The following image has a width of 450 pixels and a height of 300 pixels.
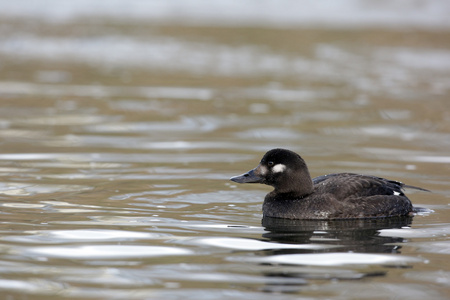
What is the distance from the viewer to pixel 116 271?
5.75 m

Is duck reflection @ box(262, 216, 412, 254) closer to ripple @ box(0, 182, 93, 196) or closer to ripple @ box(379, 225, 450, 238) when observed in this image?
ripple @ box(379, 225, 450, 238)

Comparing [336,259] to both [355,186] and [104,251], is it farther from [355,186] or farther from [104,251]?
[355,186]

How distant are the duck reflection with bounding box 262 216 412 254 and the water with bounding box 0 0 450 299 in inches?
1.1

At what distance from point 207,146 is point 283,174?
3686mm

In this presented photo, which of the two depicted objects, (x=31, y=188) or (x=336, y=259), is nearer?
(x=336, y=259)

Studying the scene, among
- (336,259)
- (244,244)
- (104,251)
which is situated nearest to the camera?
(336,259)

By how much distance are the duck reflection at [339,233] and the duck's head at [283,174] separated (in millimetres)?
349

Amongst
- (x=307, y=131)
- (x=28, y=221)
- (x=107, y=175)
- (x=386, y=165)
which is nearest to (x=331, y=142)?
(x=307, y=131)

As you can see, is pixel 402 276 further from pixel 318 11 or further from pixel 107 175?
pixel 318 11

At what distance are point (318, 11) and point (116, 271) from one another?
2374cm

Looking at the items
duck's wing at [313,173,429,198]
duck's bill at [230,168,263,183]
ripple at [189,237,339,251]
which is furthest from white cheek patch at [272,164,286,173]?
ripple at [189,237,339,251]

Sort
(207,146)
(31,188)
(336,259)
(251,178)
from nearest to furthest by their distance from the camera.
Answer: (336,259) → (251,178) → (31,188) → (207,146)

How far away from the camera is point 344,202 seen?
7.78 m

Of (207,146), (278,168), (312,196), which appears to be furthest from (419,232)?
(207,146)
